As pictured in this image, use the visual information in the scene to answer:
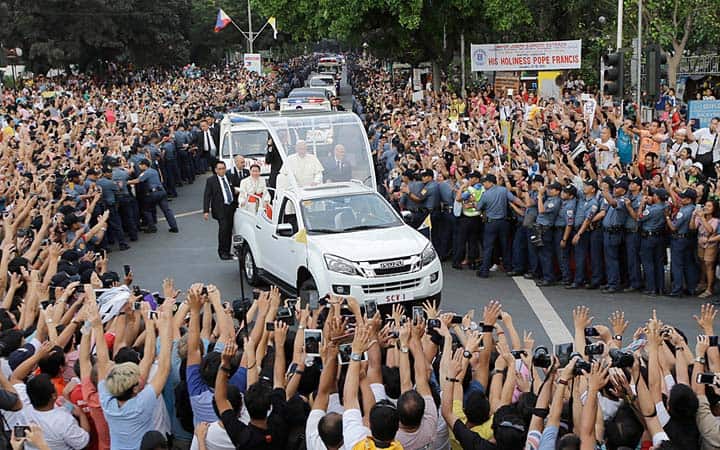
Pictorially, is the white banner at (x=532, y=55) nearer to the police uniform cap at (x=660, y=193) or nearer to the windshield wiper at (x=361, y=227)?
the police uniform cap at (x=660, y=193)

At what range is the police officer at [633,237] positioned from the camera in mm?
13078

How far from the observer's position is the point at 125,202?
17859 millimetres

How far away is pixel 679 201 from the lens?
12.9m

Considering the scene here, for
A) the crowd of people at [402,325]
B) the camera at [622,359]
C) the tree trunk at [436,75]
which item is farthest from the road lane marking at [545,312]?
the tree trunk at [436,75]

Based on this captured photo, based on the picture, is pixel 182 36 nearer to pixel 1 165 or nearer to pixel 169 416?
pixel 1 165

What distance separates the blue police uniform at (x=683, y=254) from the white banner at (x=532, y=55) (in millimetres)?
16732

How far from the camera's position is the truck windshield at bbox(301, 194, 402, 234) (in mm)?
12672

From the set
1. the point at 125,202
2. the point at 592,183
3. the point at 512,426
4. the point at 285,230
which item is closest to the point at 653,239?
the point at 592,183

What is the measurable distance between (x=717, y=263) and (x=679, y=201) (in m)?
0.99

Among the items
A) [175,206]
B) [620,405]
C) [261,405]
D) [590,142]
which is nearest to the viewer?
[261,405]

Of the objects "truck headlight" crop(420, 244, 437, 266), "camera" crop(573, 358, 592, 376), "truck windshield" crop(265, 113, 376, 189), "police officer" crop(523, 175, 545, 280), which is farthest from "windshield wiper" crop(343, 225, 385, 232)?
"camera" crop(573, 358, 592, 376)

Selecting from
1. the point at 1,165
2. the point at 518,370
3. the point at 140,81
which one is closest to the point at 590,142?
the point at 1,165

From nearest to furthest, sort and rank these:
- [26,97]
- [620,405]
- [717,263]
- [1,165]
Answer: [620,405], [717,263], [1,165], [26,97]

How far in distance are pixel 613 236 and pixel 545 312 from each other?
160 cm
